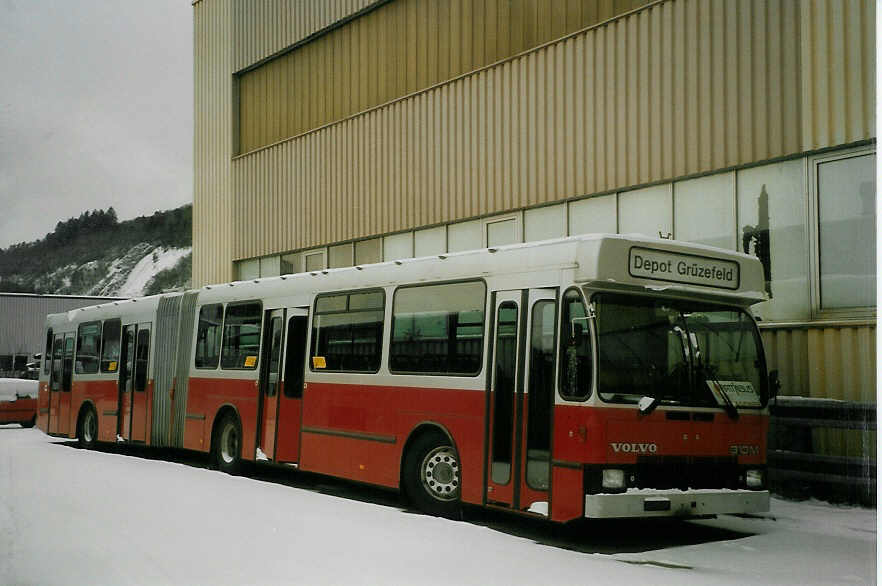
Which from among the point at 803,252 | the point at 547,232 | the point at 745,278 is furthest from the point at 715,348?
the point at 547,232

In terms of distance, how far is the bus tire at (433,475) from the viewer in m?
10.7

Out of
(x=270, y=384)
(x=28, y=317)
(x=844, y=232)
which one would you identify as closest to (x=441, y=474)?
(x=270, y=384)

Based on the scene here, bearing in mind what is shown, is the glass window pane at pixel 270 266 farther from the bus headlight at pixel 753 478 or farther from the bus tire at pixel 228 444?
the bus headlight at pixel 753 478

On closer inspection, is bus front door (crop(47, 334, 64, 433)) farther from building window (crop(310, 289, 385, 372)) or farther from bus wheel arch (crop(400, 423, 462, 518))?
bus wheel arch (crop(400, 423, 462, 518))

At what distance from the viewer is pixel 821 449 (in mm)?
11695

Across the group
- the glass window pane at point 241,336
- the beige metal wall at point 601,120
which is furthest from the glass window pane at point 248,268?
the glass window pane at point 241,336

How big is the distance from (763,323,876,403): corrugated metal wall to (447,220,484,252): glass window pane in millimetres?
6586

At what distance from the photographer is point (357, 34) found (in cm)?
2164

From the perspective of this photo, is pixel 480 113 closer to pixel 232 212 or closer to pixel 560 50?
pixel 560 50

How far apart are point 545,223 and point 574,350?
25.4ft

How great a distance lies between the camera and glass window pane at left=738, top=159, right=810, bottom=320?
40.9 ft

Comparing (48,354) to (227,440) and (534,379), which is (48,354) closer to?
(227,440)

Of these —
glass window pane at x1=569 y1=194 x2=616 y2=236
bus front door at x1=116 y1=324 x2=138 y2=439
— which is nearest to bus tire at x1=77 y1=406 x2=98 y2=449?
bus front door at x1=116 y1=324 x2=138 y2=439

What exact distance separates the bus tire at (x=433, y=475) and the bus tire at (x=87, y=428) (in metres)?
10.9
